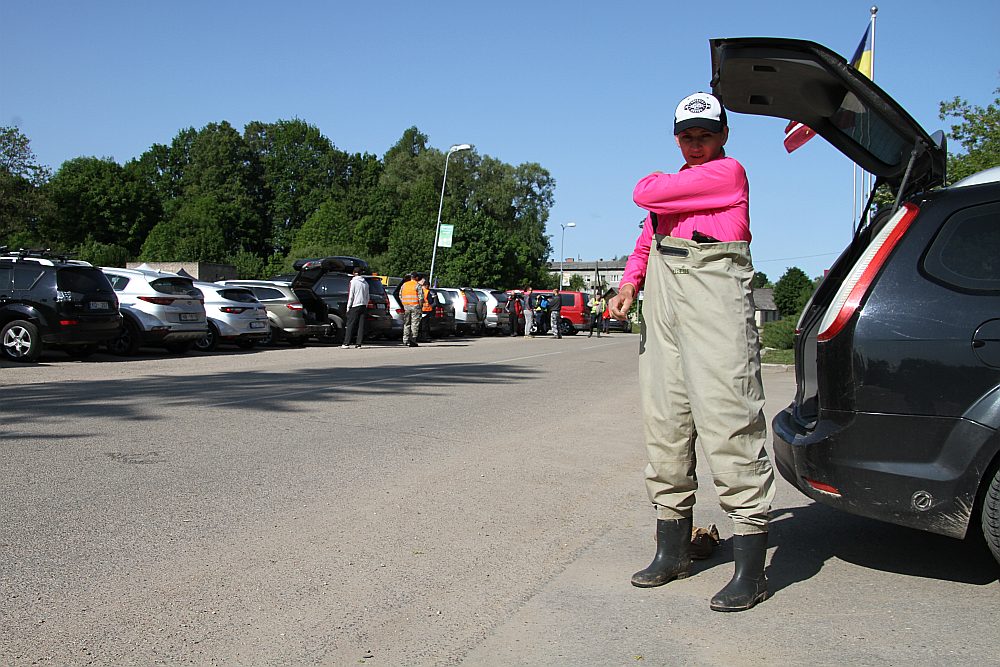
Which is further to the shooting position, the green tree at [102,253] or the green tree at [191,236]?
the green tree at [191,236]

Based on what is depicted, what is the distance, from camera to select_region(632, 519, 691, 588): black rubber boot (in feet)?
13.5

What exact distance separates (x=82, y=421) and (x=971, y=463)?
7.25 metres

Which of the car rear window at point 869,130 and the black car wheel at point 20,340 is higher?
the car rear window at point 869,130

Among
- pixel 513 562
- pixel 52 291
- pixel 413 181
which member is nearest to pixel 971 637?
pixel 513 562

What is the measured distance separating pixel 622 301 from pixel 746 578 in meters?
1.25

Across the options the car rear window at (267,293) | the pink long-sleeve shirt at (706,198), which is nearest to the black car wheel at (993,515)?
the pink long-sleeve shirt at (706,198)

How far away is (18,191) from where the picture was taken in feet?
186

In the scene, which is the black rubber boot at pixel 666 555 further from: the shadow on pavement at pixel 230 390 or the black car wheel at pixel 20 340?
the black car wheel at pixel 20 340

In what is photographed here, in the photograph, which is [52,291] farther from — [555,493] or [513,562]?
[513,562]

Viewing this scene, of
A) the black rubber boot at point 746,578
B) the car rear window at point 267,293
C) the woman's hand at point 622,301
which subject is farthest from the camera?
the car rear window at point 267,293

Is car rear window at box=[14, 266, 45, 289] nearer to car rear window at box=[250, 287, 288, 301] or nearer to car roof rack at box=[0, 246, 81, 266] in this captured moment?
car roof rack at box=[0, 246, 81, 266]

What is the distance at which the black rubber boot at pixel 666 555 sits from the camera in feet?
13.5

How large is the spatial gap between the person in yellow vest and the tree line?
39591mm

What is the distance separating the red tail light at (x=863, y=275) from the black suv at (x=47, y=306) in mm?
14027
